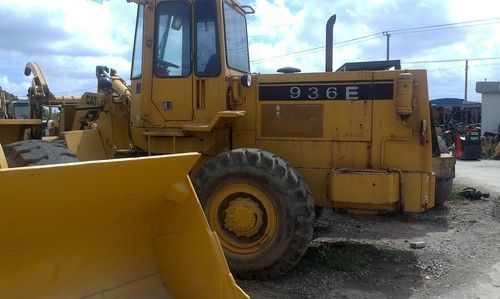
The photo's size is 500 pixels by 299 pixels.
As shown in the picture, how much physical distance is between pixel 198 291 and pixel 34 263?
1.06m

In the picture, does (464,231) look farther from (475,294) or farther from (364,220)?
(475,294)

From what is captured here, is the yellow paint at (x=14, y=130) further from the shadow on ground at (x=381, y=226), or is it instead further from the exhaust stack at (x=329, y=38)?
the shadow on ground at (x=381, y=226)

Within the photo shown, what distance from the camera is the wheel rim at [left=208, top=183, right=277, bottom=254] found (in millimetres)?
5551

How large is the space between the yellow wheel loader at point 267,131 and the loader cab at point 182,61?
1 cm

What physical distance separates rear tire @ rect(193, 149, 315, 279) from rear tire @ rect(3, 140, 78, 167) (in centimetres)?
151

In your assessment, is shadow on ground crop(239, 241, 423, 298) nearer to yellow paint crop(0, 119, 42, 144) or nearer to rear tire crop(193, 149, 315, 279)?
rear tire crop(193, 149, 315, 279)

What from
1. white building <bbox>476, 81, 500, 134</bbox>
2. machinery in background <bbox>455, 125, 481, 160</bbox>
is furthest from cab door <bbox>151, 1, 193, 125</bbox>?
white building <bbox>476, 81, 500, 134</bbox>

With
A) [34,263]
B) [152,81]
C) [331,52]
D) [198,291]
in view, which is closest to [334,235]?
[331,52]

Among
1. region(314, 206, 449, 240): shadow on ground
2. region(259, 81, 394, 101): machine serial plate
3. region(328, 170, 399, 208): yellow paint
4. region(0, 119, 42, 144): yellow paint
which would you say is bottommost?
region(314, 206, 449, 240): shadow on ground

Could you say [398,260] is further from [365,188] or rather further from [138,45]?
[138,45]

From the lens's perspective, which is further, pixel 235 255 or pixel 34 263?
pixel 235 255

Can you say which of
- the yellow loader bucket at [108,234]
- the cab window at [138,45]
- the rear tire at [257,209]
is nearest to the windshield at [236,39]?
the cab window at [138,45]

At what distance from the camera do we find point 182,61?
258 inches

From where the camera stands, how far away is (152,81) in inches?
263
